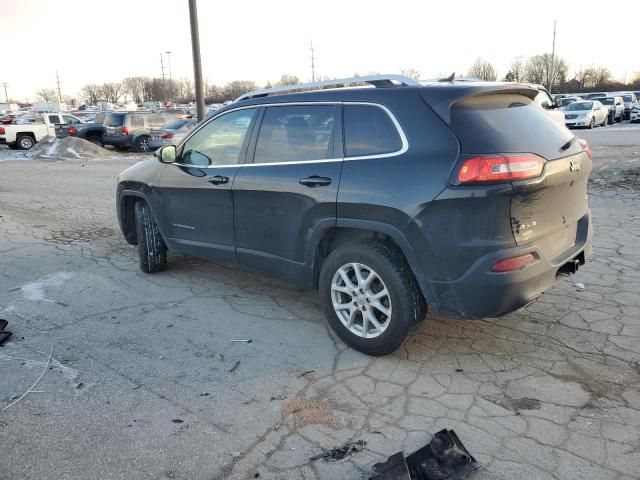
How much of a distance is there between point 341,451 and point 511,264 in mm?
1463

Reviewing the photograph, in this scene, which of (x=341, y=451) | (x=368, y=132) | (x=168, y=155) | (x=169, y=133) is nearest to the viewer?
(x=341, y=451)

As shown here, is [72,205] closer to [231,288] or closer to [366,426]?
[231,288]

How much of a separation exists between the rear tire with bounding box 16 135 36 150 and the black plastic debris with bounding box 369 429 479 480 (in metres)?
26.9

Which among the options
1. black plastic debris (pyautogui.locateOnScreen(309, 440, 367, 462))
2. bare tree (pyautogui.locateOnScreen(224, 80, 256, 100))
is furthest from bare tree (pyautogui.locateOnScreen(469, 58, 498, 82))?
black plastic debris (pyautogui.locateOnScreen(309, 440, 367, 462))

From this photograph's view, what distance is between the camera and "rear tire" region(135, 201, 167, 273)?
5594mm

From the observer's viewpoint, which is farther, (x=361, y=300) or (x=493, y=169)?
(x=361, y=300)

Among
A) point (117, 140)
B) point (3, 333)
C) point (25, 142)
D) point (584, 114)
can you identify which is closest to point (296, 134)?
point (3, 333)

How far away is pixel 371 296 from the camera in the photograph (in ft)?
11.9

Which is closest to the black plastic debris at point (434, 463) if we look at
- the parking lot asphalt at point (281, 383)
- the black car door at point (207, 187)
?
the parking lot asphalt at point (281, 383)

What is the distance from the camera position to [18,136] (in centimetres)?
2447

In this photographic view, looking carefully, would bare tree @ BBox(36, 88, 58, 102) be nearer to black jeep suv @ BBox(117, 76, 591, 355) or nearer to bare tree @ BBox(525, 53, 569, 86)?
bare tree @ BBox(525, 53, 569, 86)

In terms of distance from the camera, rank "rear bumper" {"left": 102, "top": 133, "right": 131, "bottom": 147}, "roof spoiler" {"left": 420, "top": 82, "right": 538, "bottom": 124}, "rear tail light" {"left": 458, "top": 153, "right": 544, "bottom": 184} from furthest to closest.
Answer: "rear bumper" {"left": 102, "top": 133, "right": 131, "bottom": 147}, "roof spoiler" {"left": 420, "top": 82, "right": 538, "bottom": 124}, "rear tail light" {"left": 458, "top": 153, "right": 544, "bottom": 184}

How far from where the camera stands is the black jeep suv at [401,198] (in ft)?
10.3

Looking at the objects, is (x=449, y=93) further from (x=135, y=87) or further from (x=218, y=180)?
(x=135, y=87)
